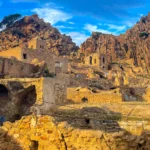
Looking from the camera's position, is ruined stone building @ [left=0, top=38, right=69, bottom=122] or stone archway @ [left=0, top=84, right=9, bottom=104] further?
stone archway @ [left=0, top=84, right=9, bottom=104]

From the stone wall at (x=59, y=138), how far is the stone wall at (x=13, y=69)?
1650cm

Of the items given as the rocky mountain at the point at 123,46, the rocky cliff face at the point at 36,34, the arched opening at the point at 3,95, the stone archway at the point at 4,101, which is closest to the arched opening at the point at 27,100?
the stone archway at the point at 4,101

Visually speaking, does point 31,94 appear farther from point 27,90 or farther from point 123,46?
point 123,46

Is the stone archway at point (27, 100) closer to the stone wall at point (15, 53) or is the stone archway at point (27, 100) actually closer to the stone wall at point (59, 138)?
the stone wall at point (59, 138)

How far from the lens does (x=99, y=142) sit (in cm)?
682

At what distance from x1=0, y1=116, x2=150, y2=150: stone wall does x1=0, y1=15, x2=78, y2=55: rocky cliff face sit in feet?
218

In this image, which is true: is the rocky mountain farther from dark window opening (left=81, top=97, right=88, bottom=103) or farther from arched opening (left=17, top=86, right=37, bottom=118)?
arched opening (left=17, top=86, right=37, bottom=118)

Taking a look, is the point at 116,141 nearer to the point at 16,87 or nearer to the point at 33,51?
the point at 16,87

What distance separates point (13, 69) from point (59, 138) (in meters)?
18.8

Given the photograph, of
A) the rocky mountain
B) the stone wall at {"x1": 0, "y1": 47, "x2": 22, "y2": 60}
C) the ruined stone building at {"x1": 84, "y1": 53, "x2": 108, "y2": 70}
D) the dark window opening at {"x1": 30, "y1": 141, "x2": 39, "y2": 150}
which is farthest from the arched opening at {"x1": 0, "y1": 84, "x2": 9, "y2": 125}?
the rocky mountain

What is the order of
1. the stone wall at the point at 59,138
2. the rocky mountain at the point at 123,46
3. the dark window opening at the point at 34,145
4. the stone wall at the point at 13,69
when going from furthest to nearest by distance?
1. the rocky mountain at the point at 123,46
2. the stone wall at the point at 13,69
3. the dark window opening at the point at 34,145
4. the stone wall at the point at 59,138

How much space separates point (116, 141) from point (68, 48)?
77906 millimetres

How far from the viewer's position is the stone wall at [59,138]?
22.8ft

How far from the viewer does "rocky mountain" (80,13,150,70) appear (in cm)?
8931
